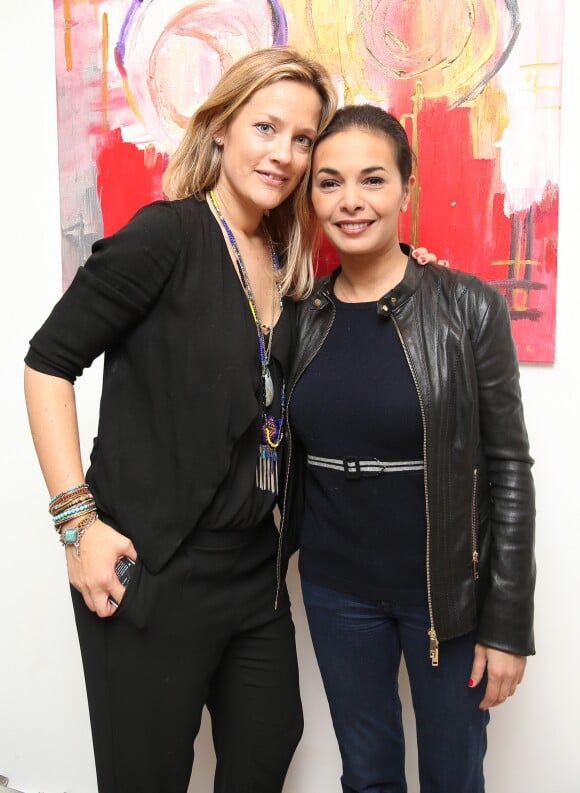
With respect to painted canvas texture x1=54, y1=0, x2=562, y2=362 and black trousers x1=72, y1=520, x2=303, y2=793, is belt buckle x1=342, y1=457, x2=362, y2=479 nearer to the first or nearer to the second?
black trousers x1=72, y1=520, x2=303, y2=793

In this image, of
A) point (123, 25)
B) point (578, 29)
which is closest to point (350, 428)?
point (578, 29)

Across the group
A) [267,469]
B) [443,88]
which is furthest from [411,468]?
[443,88]

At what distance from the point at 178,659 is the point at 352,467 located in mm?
462

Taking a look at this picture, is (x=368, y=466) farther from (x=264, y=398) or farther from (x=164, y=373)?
(x=164, y=373)

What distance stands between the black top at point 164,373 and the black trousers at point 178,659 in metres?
0.06

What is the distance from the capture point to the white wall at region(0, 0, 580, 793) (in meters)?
1.54

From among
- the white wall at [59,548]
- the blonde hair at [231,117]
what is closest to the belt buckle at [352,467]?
the blonde hair at [231,117]

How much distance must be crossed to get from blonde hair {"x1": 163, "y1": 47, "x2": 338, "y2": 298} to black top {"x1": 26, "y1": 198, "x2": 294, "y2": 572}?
0.14 meters

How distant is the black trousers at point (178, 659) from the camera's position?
117 cm

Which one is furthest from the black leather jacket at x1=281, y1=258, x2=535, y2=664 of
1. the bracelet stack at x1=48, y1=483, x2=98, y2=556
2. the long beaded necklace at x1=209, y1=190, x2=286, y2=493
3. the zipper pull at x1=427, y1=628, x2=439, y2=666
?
the bracelet stack at x1=48, y1=483, x2=98, y2=556

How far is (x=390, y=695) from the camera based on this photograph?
1368 mm

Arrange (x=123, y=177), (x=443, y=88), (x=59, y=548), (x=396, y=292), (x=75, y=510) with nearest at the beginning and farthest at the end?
(x=75, y=510) → (x=396, y=292) → (x=443, y=88) → (x=123, y=177) → (x=59, y=548)

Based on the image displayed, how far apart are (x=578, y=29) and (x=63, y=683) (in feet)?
6.99

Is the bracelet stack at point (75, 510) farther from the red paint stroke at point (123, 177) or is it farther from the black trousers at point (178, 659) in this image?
the red paint stroke at point (123, 177)
